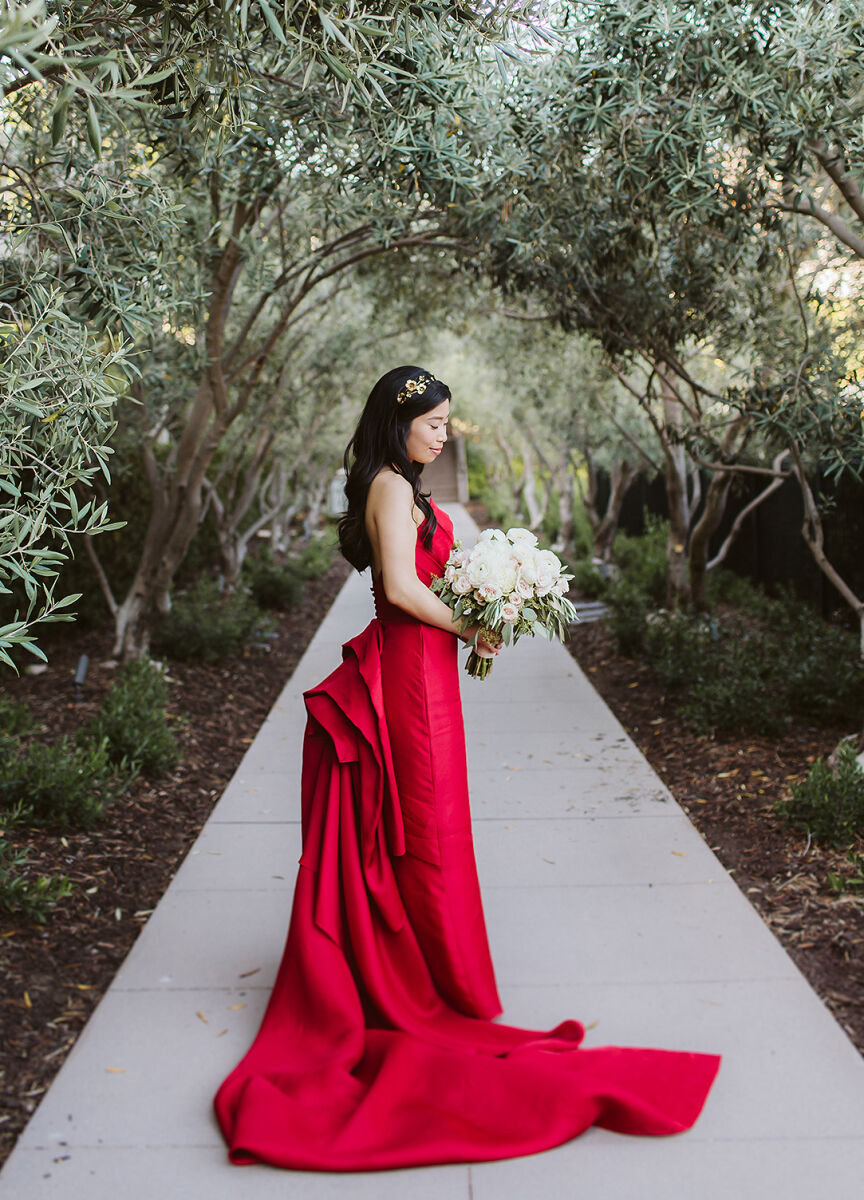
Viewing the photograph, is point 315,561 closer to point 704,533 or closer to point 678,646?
point 704,533

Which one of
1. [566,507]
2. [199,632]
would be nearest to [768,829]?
[199,632]

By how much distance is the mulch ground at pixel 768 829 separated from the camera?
3834mm

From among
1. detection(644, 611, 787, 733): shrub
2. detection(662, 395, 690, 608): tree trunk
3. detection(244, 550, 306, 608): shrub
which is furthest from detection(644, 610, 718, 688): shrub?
detection(244, 550, 306, 608): shrub

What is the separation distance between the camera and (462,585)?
10.8 feet

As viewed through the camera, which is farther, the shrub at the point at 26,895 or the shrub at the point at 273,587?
the shrub at the point at 273,587

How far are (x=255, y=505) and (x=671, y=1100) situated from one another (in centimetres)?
1510

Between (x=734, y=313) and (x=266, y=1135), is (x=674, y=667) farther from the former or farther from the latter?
(x=266, y=1135)

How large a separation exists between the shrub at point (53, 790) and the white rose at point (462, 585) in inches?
105

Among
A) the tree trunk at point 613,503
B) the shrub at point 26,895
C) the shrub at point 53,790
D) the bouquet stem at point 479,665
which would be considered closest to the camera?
the bouquet stem at point 479,665

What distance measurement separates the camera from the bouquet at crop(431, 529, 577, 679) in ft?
10.7

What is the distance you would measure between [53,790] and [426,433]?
285 cm

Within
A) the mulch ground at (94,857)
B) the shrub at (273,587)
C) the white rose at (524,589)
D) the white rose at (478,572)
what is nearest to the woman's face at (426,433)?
the white rose at (478,572)

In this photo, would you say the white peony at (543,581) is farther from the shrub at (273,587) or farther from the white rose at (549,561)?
the shrub at (273,587)

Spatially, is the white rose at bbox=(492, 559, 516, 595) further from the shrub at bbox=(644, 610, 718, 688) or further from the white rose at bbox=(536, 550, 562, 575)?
the shrub at bbox=(644, 610, 718, 688)
